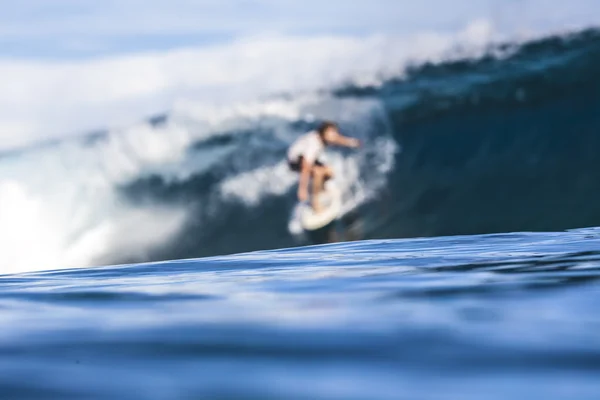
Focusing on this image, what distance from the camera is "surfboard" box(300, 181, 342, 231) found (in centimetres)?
1071

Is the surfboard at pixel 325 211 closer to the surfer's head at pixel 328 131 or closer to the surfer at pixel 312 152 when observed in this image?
the surfer at pixel 312 152

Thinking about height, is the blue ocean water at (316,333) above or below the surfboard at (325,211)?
below

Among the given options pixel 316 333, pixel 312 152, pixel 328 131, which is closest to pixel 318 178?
pixel 312 152

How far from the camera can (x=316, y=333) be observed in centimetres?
193

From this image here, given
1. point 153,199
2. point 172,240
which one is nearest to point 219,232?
point 172,240

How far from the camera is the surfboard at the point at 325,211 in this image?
10.7 metres

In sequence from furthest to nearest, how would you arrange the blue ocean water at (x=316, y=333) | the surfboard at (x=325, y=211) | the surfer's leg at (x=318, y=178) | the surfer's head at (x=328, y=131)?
the surfboard at (x=325, y=211) < the surfer's leg at (x=318, y=178) < the surfer's head at (x=328, y=131) < the blue ocean water at (x=316, y=333)

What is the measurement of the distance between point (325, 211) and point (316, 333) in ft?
29.0

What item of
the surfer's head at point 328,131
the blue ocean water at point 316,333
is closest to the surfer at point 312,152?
the surfer's head at point 328,131

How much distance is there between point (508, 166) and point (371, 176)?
6.22 feet

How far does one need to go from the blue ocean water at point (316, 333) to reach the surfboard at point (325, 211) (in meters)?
7.12

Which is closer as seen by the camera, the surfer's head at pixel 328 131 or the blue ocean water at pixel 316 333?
the blue ocean water at pixel 316 333

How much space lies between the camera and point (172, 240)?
1480 centimetres

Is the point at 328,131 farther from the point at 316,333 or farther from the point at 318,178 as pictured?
the point at 316,333
